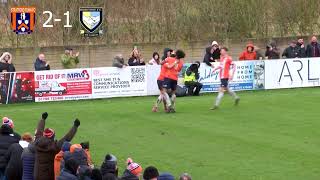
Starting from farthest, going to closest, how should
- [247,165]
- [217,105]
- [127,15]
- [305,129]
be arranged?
[127,15], [217,105], [305,129], [247,165]

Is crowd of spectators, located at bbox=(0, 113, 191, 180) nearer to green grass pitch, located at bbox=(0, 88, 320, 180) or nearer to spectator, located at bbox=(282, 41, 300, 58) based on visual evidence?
green grass pitch, located at bbox=(0, 88, 320, 180)

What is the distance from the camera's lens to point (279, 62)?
105 ft

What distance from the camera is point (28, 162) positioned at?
47.3 feet

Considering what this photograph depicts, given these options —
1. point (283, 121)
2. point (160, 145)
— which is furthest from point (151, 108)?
point (160, 145)

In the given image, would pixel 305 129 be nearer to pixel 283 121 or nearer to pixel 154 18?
pixel 283 121

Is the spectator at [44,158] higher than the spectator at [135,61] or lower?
lower

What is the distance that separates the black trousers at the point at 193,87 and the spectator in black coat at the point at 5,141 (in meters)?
15.2

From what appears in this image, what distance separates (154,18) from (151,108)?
655 inches

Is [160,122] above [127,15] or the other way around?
the other way around

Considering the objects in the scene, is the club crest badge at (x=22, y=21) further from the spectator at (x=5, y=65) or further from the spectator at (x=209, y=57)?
the spectator at (x=209, y=57)

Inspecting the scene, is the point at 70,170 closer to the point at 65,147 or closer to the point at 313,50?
the point at 65,147

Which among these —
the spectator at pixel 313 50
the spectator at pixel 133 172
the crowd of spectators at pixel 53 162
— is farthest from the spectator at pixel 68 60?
the spectator at pixel 133 172

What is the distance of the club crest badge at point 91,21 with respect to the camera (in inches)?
1462

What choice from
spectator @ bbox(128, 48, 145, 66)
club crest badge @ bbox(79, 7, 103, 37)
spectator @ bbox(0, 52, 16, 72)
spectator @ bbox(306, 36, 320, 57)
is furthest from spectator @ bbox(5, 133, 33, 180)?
club crest badge @ bbox(79, 7, 103, 37)
